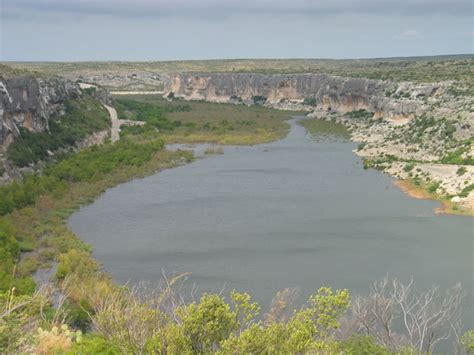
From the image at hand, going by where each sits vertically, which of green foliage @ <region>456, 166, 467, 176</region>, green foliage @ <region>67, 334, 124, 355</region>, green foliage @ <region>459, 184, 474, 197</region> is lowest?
green foliage @ <region>459, 184, 474, 197</region>

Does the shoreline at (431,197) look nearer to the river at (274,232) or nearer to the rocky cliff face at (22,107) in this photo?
the river at (274,232)

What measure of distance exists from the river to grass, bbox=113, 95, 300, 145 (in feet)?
74.8

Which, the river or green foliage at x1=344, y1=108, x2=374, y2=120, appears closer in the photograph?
the river

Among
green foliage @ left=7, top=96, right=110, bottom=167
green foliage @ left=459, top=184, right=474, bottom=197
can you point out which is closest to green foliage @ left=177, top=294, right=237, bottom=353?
green foliage @ left=459, top=184, right=474, bottom=197

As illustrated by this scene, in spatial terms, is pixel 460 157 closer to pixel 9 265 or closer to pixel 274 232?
pixel 274 232

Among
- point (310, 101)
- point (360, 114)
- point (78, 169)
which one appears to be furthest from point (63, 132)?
point (310, 101)

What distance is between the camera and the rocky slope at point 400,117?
48.0 meters

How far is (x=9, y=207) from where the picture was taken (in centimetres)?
3675

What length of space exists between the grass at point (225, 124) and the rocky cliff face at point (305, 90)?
279 inches

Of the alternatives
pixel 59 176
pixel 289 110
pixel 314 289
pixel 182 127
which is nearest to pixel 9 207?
pixel 59 176

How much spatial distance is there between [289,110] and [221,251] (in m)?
87.5

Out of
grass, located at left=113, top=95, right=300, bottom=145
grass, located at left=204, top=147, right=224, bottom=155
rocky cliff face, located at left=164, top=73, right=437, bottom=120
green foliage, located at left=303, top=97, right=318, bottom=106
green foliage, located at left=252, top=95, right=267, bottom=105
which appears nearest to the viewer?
grass, located at left=204, top=147, right=224, bottom=155

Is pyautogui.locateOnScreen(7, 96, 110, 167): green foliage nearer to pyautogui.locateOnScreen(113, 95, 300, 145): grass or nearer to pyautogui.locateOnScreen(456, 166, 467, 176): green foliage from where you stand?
pyautogui.locateOnScreen(113, 95, 300, 145): grass

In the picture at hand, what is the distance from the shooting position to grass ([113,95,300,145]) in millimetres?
75500
